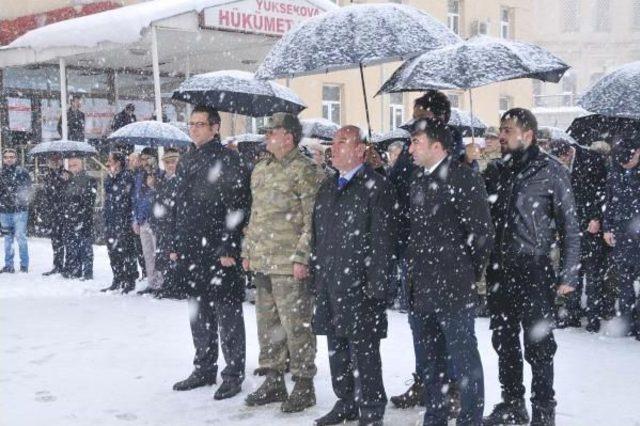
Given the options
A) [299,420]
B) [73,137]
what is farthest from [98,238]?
[299,420]

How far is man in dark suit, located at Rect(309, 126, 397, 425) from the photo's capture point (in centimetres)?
460

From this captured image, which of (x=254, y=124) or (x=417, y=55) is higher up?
(x=254, y=124)

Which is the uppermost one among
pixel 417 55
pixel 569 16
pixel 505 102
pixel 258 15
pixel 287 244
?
pixel 569 16

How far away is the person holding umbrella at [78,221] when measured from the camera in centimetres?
1160

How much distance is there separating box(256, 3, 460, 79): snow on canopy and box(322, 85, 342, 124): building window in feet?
60.4

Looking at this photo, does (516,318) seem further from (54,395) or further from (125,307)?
(125,307)

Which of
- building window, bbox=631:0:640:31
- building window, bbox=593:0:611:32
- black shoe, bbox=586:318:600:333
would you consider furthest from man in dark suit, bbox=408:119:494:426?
building window, bbox=593:0:611:32

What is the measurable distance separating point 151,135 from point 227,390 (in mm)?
6079

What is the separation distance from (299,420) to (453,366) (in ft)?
3.72

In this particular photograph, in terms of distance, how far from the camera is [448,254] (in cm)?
430

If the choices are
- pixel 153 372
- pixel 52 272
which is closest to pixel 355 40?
pixel 153 372

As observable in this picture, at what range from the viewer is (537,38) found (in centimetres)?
5188

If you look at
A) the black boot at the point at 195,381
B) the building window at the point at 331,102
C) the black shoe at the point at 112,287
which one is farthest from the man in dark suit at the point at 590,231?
the building window at the point at 331,102

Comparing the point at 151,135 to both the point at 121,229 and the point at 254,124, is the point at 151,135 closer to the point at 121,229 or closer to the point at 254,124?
the point at 121,229
